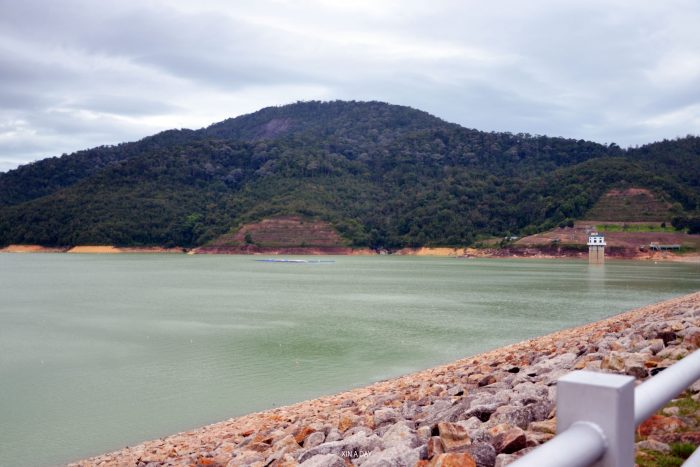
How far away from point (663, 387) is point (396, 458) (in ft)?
10.9

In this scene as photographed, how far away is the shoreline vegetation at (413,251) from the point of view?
9650cm

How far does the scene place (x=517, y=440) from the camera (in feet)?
14.4

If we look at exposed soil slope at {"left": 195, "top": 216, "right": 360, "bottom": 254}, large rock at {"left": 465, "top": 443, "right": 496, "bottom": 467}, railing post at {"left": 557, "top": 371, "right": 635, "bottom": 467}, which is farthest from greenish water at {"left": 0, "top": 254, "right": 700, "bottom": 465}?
exposed soil slope at {"left": 195, "top": 216, "right": 360, "bottom": 254}

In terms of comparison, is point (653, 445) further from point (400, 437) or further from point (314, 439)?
point (314, 439)

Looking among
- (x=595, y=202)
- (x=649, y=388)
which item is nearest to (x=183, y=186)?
(x=595, y=202)

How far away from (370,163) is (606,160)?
252ft

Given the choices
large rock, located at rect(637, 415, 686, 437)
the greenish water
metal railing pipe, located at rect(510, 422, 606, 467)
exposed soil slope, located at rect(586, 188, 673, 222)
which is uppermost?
exposed soil slope, located at rect(586, 188, 673, 222)

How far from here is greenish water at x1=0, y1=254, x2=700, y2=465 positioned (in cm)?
1303

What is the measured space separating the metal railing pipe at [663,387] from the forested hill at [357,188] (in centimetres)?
11657

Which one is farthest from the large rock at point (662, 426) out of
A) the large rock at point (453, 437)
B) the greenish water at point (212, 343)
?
the greenish water at point (212, 343)

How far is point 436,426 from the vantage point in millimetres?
5828

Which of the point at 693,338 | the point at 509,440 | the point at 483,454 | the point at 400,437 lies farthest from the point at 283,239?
the point at 483,454

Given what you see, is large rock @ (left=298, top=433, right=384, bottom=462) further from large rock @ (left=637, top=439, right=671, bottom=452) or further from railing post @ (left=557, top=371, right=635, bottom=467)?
railing post @ (left=557, top=371, right=635, bottom=467)

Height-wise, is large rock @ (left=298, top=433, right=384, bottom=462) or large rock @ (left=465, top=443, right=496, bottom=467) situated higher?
large rock @ (left=465, top=443, right=496, bottom=467)
